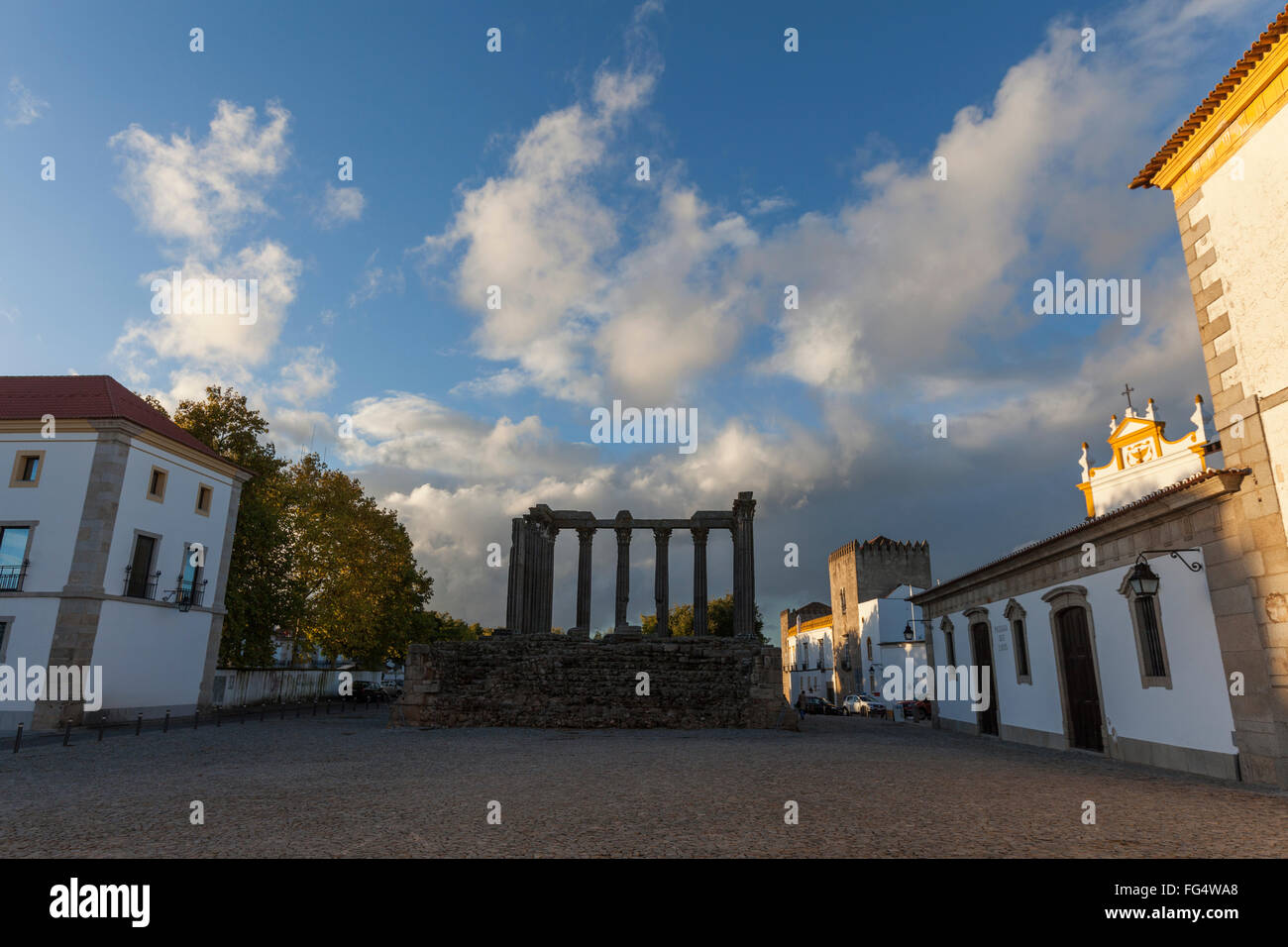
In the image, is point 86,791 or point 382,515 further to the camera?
point 382,515

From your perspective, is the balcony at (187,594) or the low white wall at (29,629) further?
the balcony at (187,594)

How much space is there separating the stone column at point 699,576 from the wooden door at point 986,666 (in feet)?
32.3

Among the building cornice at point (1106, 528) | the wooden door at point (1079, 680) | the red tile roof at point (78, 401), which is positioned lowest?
the wooden door at point (1079, 680)

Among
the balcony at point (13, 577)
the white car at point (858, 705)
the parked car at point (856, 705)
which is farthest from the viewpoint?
the parked car at point (856, 705)

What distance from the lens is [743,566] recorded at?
2770 centimetres

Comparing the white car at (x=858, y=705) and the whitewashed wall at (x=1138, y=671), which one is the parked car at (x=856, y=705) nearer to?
the white car at (x=858, y=705)

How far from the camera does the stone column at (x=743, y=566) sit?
27484mm

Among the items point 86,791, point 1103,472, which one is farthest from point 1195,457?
point 86,791

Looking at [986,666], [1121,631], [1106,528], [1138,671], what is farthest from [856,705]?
[1106,528]

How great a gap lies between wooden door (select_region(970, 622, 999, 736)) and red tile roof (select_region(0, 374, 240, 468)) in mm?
29202

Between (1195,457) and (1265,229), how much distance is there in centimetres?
1522

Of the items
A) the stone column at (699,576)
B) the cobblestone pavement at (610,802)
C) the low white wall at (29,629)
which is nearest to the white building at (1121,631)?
the cobblestone pavement at (610,802)

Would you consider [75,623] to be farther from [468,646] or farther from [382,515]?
[382,515]

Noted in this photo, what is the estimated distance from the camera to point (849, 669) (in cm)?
5425
